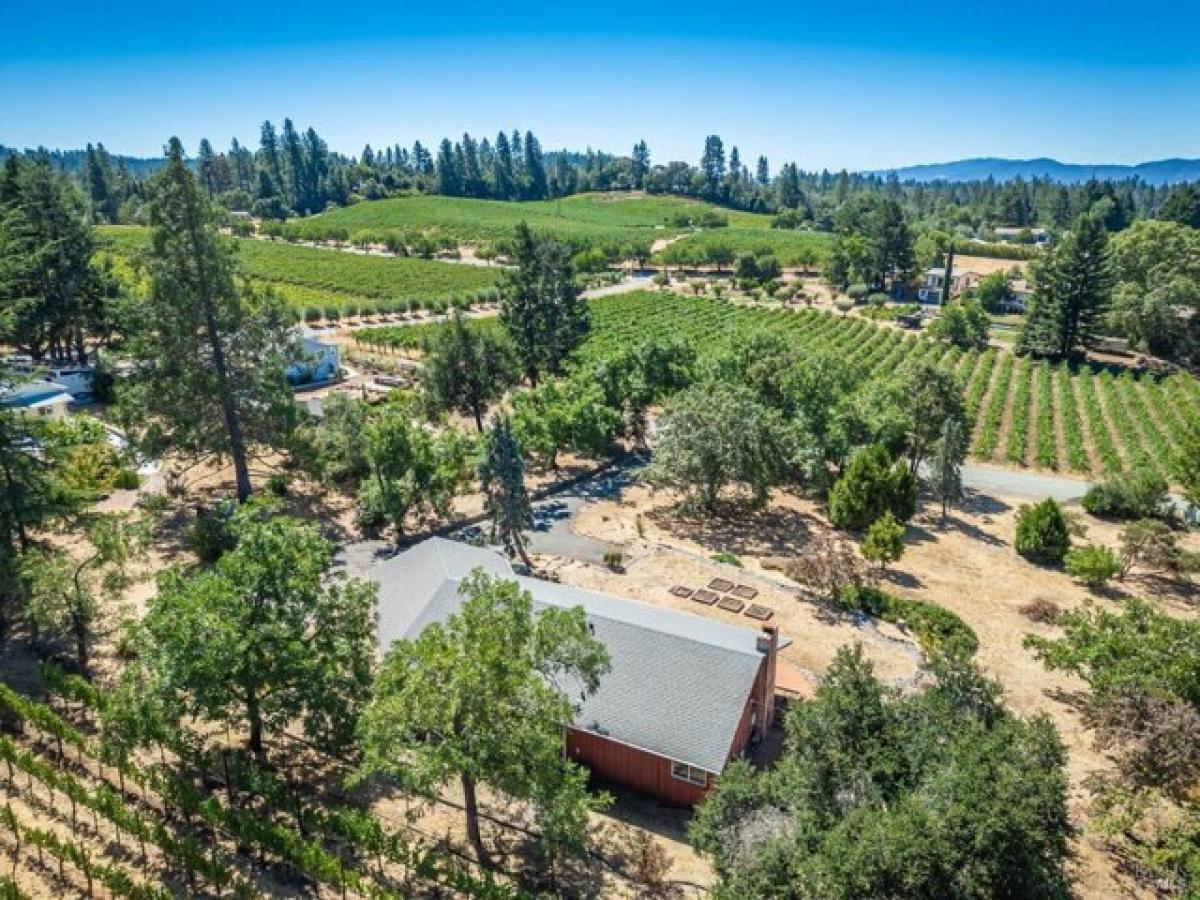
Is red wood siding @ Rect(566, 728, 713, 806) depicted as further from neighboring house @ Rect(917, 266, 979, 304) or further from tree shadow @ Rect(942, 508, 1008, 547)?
neighboring house @ Rect(917, 266, 979, 304)

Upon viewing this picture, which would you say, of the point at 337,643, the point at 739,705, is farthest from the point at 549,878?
the point at 337,643

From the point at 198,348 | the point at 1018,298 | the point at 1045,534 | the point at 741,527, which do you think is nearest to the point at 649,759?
the point at 741,527

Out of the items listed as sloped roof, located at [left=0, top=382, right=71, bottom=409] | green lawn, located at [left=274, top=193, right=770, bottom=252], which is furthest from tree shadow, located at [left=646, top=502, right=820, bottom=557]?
green lawn, located at [left=274, top=193, right=770, bottom=252]

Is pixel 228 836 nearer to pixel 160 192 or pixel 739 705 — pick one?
pixel 739 705

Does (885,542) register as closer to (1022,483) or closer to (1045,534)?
(1045,534)

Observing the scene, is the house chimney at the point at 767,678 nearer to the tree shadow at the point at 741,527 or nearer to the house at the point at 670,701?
the house at the point at 670,701

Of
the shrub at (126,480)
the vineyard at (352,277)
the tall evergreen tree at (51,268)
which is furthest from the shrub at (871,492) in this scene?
the vineyard at (352,277)

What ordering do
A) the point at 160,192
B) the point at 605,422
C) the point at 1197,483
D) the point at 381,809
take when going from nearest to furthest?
the point at 381,809, the point at 160,192, the point at 1197,483, the point at 605,422
